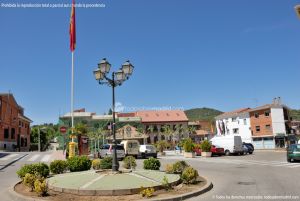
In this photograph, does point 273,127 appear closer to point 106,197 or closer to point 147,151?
point 147,151

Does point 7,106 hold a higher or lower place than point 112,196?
higher

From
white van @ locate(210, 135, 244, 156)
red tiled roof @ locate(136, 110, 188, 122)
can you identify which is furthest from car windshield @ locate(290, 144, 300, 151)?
red tiled roof @ locate(136, 110, 188, 122)

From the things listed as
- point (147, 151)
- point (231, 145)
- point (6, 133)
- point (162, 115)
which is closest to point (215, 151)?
point (231, 145)

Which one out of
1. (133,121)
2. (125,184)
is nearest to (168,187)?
(125,184)

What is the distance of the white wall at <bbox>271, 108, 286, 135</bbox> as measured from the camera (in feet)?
210

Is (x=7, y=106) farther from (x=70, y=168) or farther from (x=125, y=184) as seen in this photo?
(x=125, y=184)

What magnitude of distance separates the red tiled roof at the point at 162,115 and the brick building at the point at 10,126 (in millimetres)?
32128

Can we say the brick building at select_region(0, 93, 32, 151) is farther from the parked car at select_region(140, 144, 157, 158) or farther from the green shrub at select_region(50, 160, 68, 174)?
the green shrub at select_region(50, 160, 68, 174)

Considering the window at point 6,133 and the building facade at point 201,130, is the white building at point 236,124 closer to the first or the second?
the building facade at point 201,130

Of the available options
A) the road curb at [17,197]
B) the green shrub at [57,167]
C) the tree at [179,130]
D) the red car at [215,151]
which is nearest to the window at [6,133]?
the red car at [215,151]

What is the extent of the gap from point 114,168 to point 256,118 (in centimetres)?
5945

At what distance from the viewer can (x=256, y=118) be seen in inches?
2689

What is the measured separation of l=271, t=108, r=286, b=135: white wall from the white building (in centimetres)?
684

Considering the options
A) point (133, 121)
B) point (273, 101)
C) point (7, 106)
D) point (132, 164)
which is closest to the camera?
point (132, 164)
